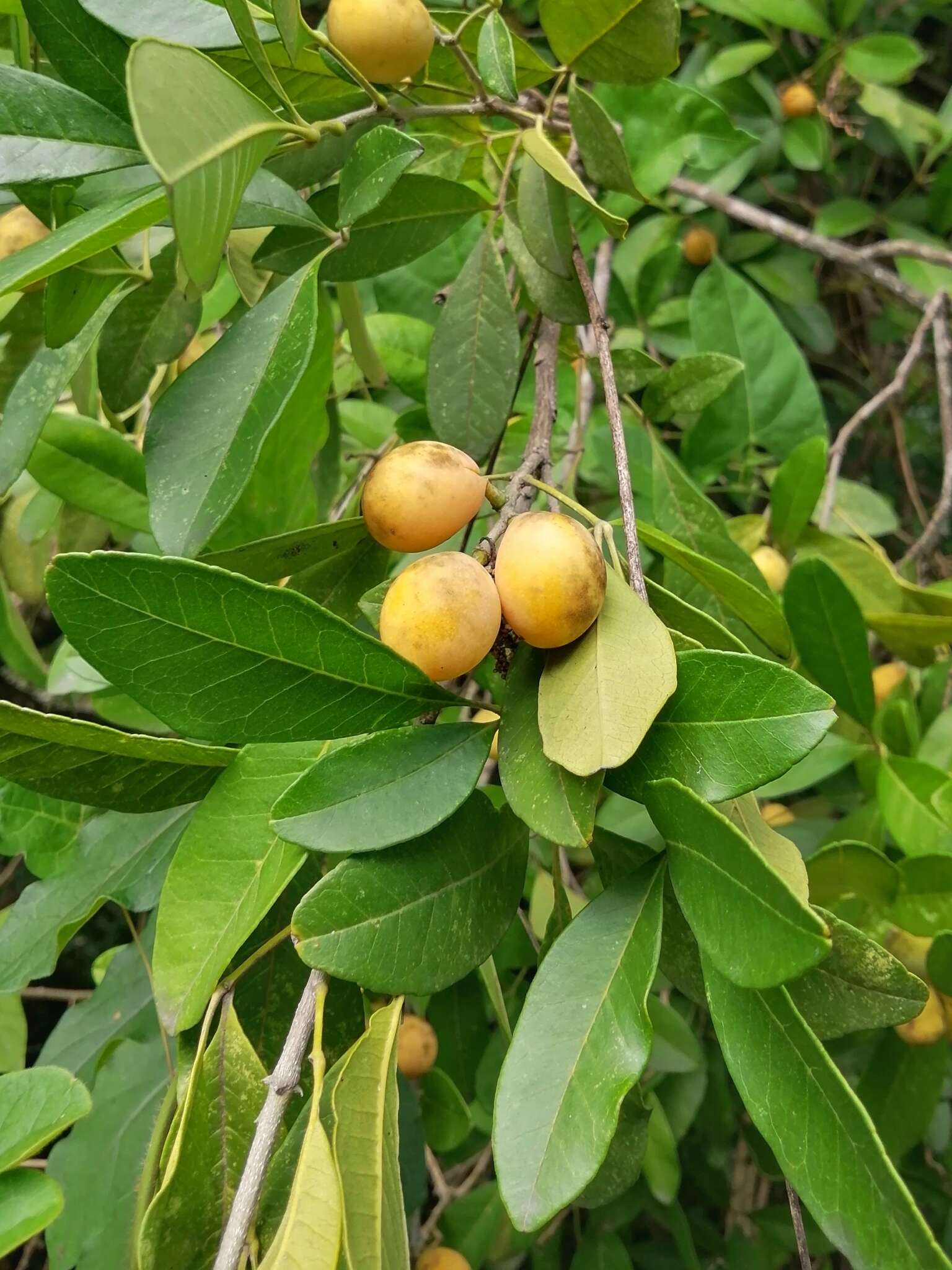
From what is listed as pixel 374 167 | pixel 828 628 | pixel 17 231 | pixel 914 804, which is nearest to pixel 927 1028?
pixel 914 804

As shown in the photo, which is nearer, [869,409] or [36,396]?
[36,396]

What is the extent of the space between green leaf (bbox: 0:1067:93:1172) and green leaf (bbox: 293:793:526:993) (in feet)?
0.61

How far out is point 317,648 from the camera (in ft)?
1.30

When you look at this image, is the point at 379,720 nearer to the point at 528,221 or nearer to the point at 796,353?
the point at 528,221

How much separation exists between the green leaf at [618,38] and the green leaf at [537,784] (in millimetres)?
404

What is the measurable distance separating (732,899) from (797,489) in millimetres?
700

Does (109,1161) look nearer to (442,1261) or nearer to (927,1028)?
(442,1261)

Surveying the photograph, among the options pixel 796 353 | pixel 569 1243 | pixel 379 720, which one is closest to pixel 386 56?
pixel 379 720

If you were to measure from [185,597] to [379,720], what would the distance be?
11 centimetres

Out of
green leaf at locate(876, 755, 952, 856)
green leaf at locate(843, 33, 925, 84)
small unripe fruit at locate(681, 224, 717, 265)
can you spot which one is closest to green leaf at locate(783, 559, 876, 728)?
green leaf at locate(876, 755, 952, 856)

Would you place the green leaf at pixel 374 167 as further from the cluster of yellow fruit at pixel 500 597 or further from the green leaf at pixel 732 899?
the green leaf at pixel 732 899

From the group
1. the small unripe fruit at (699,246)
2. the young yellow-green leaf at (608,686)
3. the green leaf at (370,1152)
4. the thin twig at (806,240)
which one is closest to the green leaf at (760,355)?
the thin twig at (806,240)

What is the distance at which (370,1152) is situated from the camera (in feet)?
1.34

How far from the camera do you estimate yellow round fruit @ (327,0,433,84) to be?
0.49 metres
